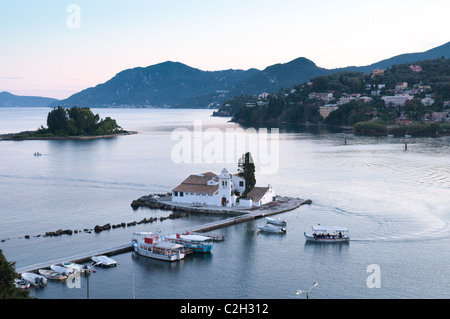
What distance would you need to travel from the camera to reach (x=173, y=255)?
17906 mm

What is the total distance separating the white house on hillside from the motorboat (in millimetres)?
5448

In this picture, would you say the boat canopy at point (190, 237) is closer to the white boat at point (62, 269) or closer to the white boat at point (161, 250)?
the white boat at point (161, 250)

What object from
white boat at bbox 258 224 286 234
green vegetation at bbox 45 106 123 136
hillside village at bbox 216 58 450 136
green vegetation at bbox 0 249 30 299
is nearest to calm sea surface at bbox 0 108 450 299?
white boat at bbox 258 224 286 234

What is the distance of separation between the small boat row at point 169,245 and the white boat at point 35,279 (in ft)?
13.0

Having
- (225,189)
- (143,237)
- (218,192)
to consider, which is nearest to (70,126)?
(218,192)

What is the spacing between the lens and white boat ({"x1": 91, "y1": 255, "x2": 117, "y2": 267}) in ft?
55.0

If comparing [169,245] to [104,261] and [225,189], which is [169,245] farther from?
[225,189]

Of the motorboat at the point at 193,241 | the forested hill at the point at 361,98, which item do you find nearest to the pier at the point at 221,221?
the motorboat at the point at 193,241

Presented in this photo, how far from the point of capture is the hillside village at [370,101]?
8300cm
